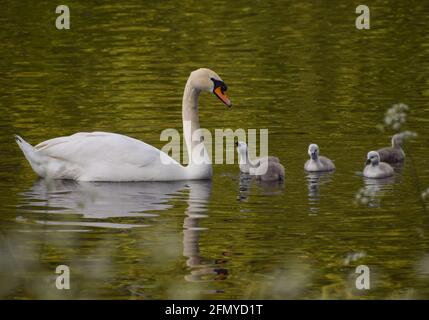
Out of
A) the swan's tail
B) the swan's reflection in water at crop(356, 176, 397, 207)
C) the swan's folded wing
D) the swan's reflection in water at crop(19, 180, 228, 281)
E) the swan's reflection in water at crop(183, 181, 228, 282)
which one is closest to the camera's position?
the swan's reflection in water at crop(183, 181, 228, 282)

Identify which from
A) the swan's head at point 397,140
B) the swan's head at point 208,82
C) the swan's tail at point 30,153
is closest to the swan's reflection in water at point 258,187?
the swan's head at point 208,82

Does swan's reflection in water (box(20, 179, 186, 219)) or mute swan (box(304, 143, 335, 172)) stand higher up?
mute swan (box(304, 143, 335, 172))

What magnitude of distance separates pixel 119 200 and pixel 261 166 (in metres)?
1.76

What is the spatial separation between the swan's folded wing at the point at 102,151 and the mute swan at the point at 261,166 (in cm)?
111

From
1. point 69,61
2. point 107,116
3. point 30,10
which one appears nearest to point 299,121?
point 107,116

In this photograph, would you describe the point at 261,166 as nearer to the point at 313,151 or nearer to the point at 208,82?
the point at 313,151

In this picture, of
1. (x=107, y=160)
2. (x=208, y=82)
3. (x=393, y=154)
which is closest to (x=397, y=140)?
(x=393, y=154)

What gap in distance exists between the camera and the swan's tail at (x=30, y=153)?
15328mm

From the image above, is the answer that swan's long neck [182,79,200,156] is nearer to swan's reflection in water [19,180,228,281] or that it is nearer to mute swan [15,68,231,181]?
mute swan [15,68,231,181]

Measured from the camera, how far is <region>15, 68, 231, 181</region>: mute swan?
15250 millimetres

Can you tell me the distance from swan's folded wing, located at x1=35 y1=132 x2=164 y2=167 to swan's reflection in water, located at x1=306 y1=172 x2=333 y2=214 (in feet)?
5.75

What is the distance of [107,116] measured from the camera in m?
18.7

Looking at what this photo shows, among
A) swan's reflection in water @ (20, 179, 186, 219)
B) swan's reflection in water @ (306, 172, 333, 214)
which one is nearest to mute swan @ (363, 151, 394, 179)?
swan's reflection in water @ (306, 172, 333, 214)

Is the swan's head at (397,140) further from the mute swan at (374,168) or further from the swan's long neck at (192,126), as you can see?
the swan's long neck at (192,126)
